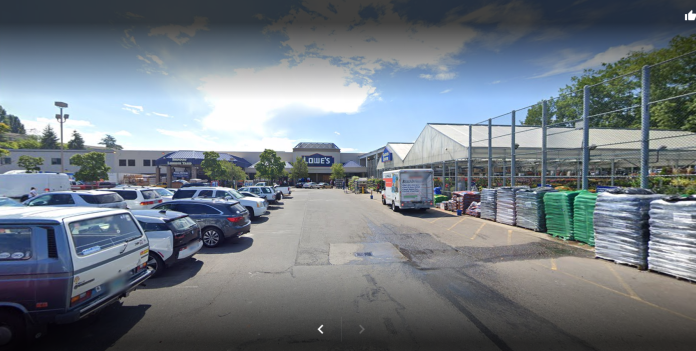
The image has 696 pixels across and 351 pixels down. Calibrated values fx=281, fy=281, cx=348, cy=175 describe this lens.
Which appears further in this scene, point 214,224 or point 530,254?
point 214,224

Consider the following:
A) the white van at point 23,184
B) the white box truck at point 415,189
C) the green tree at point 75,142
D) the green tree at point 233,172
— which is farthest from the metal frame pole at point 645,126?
the green tree at point 75,142

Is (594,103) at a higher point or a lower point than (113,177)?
higher

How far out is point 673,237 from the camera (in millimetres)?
5648

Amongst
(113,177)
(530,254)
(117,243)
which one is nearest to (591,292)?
(530,254)

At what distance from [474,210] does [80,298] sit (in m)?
14.8

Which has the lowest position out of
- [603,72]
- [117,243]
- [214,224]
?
[214,224]

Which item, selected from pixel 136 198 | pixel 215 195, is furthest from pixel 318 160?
pixel 136 198

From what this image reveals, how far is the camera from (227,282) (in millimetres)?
5715

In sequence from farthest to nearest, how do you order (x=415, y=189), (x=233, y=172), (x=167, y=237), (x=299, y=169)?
(x=299, y=169) → (x=233, y=172) → (x=415, y=189) → (x=167, y=237)

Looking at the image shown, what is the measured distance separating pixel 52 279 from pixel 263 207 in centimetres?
1161

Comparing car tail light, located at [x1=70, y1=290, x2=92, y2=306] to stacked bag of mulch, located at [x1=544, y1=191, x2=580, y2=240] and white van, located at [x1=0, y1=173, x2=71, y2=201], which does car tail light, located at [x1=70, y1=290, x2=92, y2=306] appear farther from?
white van, located at [x1=0, y1=173, x2=71, y2=201]

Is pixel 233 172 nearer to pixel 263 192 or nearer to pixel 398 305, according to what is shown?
pixel 263 192

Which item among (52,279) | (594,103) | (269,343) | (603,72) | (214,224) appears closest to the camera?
(52,279)

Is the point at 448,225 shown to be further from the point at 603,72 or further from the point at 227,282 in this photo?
the point at 603,72
